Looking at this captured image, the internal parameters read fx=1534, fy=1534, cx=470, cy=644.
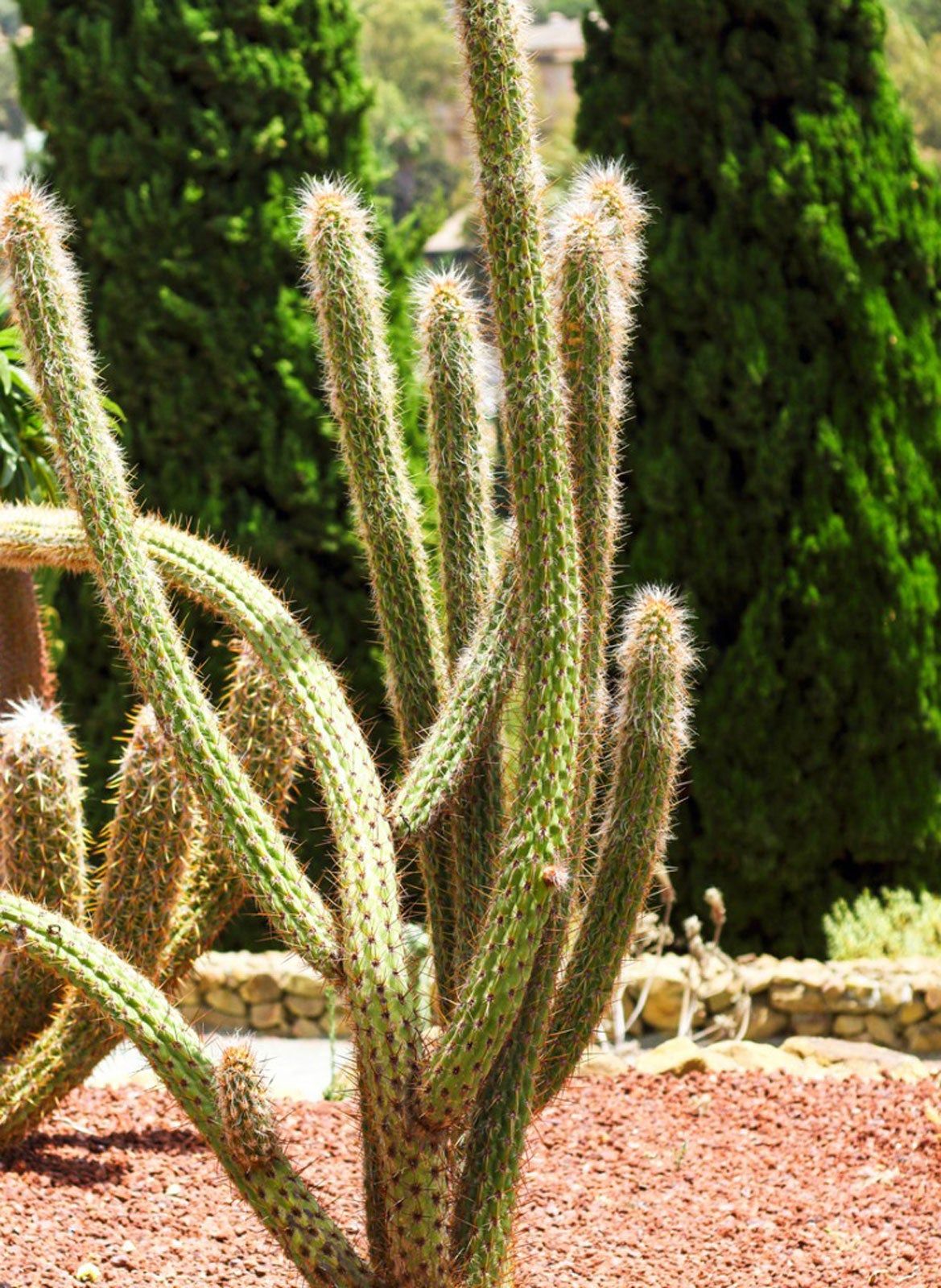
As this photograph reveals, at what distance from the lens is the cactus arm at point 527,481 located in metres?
2.59

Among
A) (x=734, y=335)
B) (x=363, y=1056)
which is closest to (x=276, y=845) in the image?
(x=363, y=1056)

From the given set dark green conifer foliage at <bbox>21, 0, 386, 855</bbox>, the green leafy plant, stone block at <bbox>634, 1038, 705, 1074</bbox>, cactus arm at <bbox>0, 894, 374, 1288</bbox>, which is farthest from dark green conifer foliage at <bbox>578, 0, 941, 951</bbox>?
cactus arm at <bbox>0, 894, 374, 1288</bbox>

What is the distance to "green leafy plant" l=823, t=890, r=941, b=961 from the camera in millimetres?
5973

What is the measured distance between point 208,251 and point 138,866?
3606mm

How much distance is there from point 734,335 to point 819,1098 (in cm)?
305

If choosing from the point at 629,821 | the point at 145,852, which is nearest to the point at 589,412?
the point at 629,821

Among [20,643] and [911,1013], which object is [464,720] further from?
[911,1013]

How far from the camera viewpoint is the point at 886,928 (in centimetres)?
598

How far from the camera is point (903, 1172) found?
12.6 ft

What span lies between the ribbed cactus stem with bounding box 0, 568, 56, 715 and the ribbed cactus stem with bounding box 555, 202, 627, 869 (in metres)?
2.40

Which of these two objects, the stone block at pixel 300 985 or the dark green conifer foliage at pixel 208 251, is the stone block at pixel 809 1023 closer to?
the stone block at pixel 300 985

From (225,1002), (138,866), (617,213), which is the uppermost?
(617,213)

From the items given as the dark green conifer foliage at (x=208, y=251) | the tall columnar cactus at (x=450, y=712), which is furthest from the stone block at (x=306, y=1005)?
the tall columnar cactus at (x=450, y=712)

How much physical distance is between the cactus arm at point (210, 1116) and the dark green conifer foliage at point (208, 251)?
3.55 m
